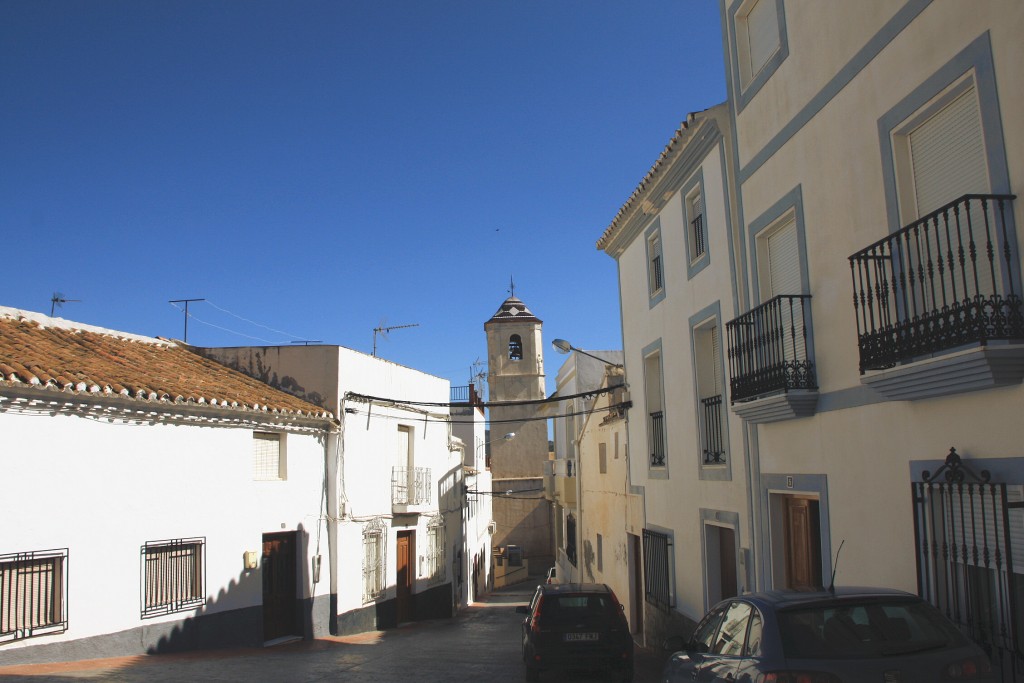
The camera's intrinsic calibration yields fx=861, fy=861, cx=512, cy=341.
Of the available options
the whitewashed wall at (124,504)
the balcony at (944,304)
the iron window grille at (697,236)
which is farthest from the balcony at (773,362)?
the whitewashed wall at (124,504)

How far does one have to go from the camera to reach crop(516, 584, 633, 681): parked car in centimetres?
1066

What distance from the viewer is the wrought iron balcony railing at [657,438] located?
552 inches

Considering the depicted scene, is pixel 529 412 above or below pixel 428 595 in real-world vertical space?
above

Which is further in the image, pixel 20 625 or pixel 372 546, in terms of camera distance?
pixel 372 546

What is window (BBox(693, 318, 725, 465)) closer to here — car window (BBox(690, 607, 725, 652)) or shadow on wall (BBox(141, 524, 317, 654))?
car window (BBox(690, 607, 725, 652))

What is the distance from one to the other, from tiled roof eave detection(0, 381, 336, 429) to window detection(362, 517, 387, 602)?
11.8 ft

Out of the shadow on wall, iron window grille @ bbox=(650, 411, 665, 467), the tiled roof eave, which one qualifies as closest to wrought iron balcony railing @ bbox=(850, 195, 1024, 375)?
iron window grille @ bbox=(650, 411, 665, 467)

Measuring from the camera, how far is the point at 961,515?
19.7 feet

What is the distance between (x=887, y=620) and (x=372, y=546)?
14633 mm

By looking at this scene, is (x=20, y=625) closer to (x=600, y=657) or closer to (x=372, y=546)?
(x=600, y=657)

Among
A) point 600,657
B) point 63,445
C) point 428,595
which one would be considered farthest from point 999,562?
point 428,595

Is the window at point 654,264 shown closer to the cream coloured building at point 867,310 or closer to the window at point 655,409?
the window at point 655,409

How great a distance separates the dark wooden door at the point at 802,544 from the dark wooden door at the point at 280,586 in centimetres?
925

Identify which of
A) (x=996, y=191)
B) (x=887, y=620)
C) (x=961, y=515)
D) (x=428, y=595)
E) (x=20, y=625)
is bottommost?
(x=428, y=595)
